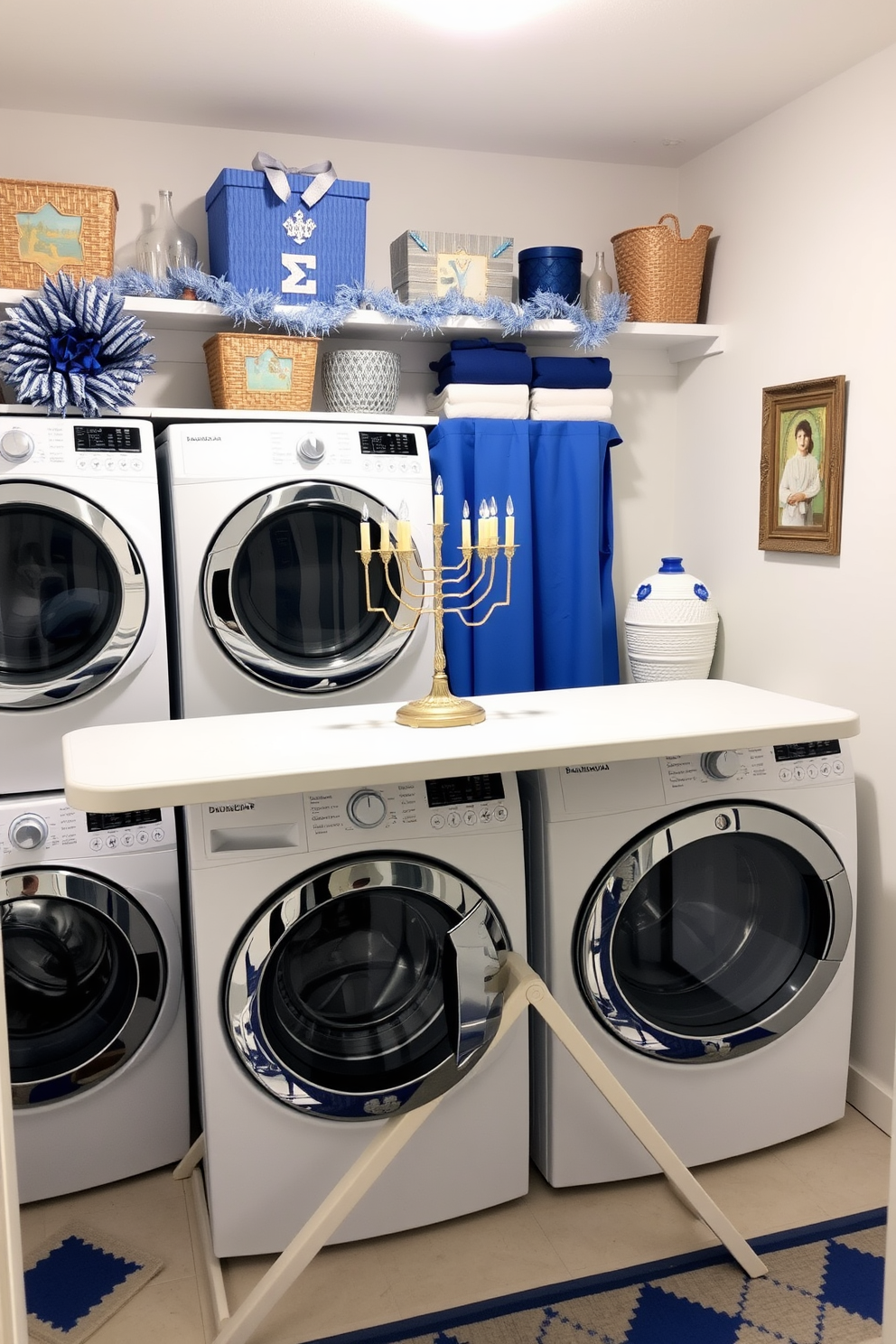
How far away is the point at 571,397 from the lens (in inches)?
112

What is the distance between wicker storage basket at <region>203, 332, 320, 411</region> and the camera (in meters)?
2.53

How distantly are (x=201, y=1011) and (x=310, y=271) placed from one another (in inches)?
67.5

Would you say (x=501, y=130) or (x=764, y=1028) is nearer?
(x=764, y=1028)

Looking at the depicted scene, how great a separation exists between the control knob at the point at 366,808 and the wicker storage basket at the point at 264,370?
3.64 ft

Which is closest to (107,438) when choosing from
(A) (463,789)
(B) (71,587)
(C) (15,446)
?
(C) (15,446)

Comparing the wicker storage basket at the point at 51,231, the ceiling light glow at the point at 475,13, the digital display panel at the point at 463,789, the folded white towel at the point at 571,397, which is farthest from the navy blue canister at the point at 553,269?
the digital display panel at the point at 463,789

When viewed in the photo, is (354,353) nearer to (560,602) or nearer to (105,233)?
(105,233)

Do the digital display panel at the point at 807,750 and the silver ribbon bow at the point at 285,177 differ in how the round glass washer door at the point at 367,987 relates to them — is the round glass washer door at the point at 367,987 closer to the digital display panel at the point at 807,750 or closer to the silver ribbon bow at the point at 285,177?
the digital display panel at the point at 807,750

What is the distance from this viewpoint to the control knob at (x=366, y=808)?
6.24ft

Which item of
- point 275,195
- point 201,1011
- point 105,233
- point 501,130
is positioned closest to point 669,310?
point 501,130

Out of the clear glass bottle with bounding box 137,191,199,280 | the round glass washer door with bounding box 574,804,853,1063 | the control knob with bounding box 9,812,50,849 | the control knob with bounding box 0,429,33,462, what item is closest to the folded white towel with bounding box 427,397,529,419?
the clear glass bottle with bounding box 137,191,199,280

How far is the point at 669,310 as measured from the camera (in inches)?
114

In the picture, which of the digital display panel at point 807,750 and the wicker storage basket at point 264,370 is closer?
the digital display panel at point 807,750

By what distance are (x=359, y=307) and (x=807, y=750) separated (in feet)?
4.87
